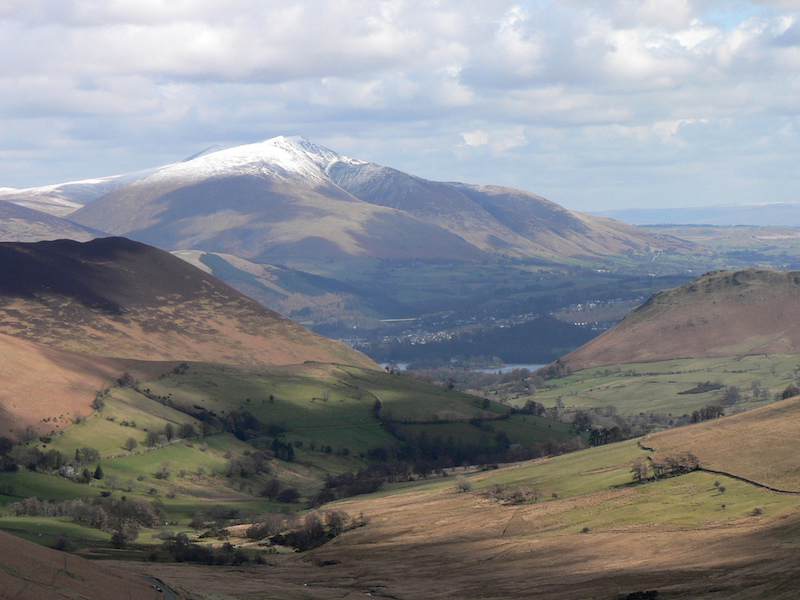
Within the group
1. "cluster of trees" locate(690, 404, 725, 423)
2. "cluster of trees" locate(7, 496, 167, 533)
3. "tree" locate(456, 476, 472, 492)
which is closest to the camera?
"cluster of trees" locate(7, 496, 167, 533)

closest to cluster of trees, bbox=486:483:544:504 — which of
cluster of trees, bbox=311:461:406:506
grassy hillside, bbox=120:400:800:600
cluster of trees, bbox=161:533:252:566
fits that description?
grassy hillside, bbox=120:400:800:600

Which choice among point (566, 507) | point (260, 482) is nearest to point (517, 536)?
point (566, 507)

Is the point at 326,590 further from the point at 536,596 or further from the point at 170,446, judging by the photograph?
the point at 170,446

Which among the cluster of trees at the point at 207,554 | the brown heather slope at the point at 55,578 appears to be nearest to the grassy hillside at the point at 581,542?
the cluster of trees at the point at 207,554

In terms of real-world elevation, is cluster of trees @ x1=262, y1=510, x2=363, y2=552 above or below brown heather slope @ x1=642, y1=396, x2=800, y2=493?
below

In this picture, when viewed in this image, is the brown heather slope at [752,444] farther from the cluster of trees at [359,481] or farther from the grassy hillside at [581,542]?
the cluster of trees at [359,481]

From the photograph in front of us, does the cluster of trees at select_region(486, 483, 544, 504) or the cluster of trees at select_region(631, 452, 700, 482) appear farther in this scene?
the cluster of trees at select_region(486, 483, 544, 504)

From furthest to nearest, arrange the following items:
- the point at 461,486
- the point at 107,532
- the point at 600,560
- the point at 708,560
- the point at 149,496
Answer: the point at 149,496 → the point at 461,486 → the point at 107,532 → the point at 600,560 → the point at 708,560

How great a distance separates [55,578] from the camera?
230 ft

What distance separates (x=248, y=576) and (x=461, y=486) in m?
49.7

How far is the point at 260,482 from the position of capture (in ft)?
624

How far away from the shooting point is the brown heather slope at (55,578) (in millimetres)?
66312

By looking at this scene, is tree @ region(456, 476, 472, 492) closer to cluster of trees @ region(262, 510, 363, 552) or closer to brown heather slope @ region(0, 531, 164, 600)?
cluster of trees @ region(262, 510, 363, 552)

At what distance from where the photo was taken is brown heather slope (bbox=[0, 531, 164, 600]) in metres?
66.3
